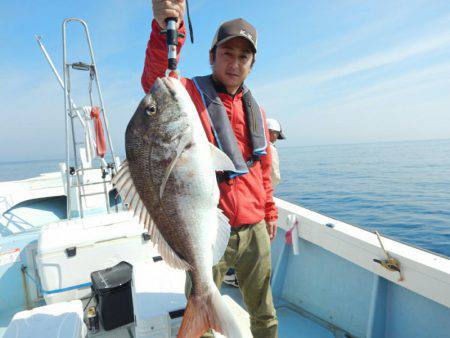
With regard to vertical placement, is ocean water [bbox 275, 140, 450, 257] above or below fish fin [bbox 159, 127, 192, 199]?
below

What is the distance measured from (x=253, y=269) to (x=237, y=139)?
3.13 ft

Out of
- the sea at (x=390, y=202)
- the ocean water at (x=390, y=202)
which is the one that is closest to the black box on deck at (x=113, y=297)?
the sea at (x=390, y=202)

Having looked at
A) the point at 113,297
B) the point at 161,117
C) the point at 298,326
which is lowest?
the point at 298,326

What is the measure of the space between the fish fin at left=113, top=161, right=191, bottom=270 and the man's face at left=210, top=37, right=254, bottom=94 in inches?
38.9

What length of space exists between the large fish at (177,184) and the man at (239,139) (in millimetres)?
404

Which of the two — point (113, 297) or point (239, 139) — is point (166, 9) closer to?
point (239, 139)

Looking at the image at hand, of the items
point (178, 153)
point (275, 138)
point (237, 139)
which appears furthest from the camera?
point (275, 138)

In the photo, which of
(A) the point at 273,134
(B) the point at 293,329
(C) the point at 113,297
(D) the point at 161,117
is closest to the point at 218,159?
(D) the point at 161,117

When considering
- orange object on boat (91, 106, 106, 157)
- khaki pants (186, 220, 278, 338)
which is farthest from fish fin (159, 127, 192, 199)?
orange object on boat (91, 106, 106, 157)

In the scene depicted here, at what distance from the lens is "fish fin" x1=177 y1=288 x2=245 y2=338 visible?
5.43ft

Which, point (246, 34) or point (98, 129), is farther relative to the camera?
point (98, 129)

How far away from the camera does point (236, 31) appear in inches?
76.7

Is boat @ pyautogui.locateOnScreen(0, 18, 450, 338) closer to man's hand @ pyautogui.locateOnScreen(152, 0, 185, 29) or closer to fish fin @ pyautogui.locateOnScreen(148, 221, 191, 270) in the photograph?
fish fin @ pyautogui.locateOnScreen(148, 221, 191, 270)

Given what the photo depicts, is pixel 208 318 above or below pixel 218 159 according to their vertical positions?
below
